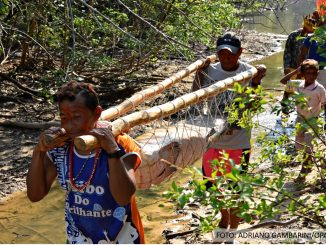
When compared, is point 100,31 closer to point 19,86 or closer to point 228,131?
point 19,86

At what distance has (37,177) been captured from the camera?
232 centimetres

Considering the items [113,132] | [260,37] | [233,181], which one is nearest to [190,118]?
[113,132]

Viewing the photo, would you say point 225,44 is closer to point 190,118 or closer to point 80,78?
point 190,118

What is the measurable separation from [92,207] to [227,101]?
1.67 m

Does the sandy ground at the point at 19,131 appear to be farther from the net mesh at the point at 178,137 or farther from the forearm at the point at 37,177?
the forearm at the point at 37,177

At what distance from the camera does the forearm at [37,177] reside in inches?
90.3

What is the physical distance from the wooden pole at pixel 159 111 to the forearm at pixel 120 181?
113 millimetres

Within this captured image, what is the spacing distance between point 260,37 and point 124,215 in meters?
16.9

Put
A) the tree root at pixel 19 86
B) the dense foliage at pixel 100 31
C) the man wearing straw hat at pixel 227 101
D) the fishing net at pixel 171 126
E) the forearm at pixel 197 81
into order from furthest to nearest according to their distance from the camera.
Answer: the tree root at pixel 19 86
the dense foliage at pixel 100 31
the forearm at pixel 197 81
the man wearing straw hat at pixel 227 101
the fishing net at pixel 171 126

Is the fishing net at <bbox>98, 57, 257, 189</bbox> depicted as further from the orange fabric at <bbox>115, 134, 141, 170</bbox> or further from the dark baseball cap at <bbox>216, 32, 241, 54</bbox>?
the dark baseball cap at <bbox>216, 32, 241, 54</bbox>

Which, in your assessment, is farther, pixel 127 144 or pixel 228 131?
pixel 228 131

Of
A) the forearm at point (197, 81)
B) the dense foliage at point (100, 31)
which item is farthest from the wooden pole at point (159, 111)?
the dense foliage at point (100, 31)

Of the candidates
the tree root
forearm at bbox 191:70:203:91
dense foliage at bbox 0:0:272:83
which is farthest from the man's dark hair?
the tree root

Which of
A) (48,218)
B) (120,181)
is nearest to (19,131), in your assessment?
(48,218)
